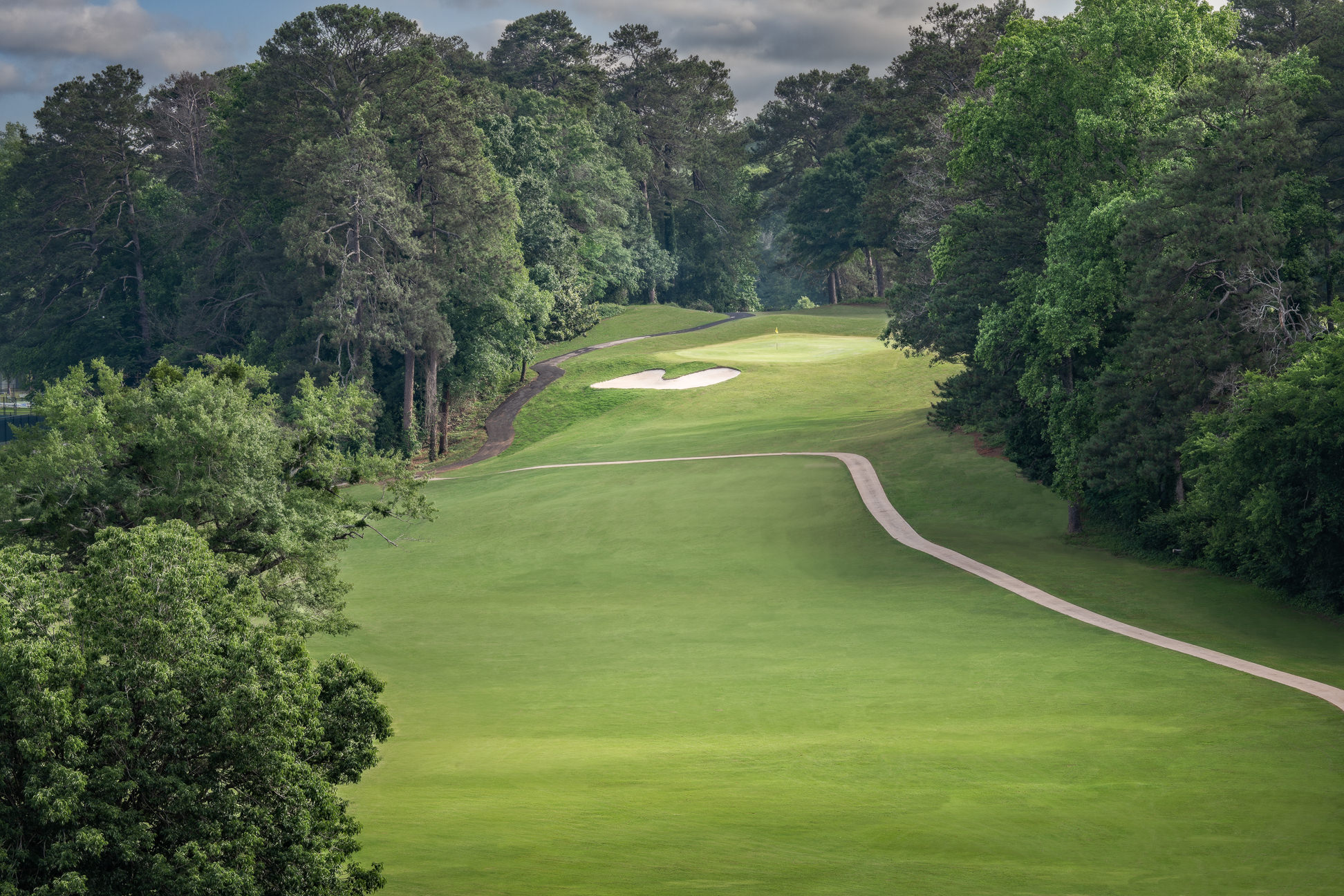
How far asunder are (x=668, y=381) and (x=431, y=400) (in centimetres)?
1313

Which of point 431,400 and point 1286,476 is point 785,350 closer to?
point 431,400

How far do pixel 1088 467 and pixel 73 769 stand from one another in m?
25.9

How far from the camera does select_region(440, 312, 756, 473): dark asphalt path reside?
55975 millimetres

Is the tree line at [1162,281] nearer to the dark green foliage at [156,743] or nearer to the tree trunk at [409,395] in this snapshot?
the dark green foliage at [156,743]

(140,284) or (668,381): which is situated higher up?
(140,284)

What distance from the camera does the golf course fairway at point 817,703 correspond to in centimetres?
1108

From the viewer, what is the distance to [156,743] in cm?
852

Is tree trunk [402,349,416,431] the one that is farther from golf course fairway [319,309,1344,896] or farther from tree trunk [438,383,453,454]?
golf course fairway [319,309,1344,896]

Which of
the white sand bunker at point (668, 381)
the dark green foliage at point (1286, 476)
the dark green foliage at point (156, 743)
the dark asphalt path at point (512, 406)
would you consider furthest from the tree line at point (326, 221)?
the dark green foliage at point (156, 743)

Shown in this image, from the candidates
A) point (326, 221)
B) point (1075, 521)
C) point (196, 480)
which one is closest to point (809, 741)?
point (196, 480)

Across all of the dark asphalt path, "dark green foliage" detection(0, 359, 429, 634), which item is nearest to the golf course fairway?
"dark green foliage" detection(0, 359, 429, 634)

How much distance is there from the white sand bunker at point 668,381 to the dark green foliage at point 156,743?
169ft

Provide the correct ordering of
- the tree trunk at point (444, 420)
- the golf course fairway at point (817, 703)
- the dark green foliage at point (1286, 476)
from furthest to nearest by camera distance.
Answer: the tree trunk at point (444, 420) < the dark green foliage at point (1286, 476) < the golf course fairway at point (817, 703)

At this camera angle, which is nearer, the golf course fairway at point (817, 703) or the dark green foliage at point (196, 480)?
the golf course fairway at point (817, 703)
